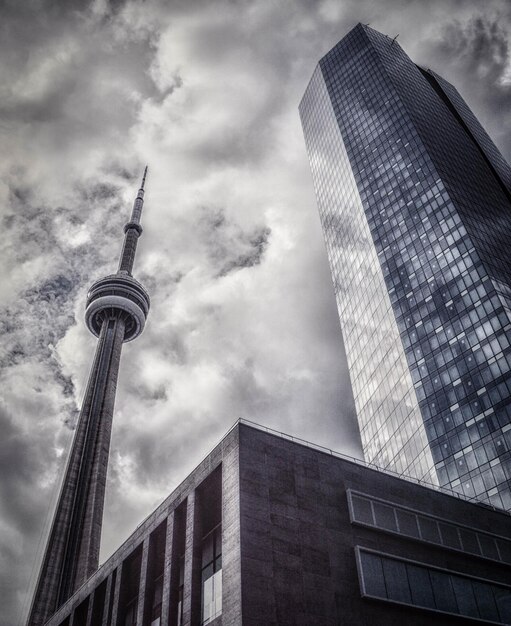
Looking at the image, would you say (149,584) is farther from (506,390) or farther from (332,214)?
(332,214)

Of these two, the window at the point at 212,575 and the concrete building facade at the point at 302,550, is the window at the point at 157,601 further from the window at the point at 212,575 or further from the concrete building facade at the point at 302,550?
the window at the point at 212,575

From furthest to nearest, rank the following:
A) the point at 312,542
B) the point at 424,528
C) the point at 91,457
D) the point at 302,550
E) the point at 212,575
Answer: the point at 91,457 → the point at 424,528 → the point at 212,575 → the point at 312,542 → the point at 302,550

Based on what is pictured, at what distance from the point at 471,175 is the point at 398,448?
55.0 metres

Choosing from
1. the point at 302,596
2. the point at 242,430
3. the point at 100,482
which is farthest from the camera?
the point at 100,482

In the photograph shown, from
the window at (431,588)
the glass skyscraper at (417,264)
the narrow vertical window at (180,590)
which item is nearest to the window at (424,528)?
the window at (431,588)

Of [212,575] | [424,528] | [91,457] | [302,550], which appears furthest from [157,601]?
[91,457]

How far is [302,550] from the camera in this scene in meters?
28.9

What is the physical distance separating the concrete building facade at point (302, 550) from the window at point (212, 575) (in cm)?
6

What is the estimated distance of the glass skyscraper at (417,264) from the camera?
251 feet

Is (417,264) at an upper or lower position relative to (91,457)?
upper

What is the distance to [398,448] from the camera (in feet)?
292

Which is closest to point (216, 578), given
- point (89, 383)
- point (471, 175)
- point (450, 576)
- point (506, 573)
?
point (450, 576)

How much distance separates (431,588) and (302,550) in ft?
27.8

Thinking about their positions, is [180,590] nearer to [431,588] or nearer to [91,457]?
[431,588]
